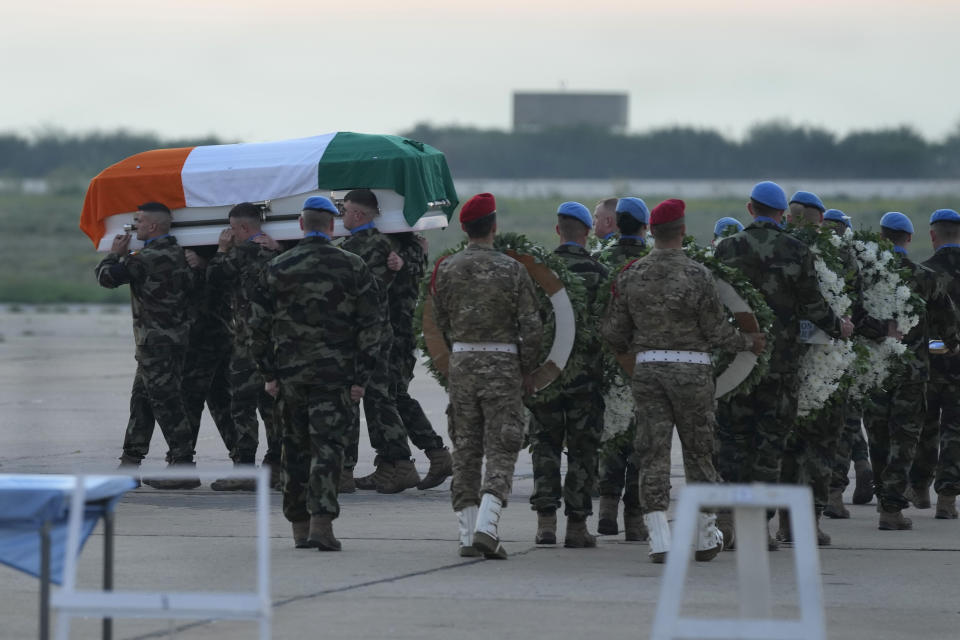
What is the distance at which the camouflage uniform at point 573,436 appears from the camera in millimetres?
9172

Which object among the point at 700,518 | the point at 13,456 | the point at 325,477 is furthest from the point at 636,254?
the point at 13,456

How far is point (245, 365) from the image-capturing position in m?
11.6

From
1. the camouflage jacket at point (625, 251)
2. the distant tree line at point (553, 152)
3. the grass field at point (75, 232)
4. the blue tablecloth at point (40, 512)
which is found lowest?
the grass field at point (75, 232)

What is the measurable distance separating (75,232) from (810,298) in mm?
60801

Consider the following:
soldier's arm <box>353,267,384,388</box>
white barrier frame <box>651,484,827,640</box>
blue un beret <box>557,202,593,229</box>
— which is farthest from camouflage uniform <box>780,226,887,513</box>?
white barrier frame <box>651,484,827,640</box>

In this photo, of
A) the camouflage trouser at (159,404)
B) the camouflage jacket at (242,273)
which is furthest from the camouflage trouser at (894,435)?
the camouflage trouser at (159,404)

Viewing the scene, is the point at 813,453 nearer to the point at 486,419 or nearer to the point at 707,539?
the point at 707,539

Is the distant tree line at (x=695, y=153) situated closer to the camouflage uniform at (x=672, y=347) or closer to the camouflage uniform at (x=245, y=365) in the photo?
the camouflage uniform at (x=245, y=365)

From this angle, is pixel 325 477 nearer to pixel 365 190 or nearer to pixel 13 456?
pixel 365 190

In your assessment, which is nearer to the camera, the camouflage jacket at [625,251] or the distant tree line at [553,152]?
the camouflage jacket at [625,251]

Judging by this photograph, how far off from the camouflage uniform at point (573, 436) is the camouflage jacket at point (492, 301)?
1.35 ft

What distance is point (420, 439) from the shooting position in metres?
12.0

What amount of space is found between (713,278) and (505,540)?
2.08 meters

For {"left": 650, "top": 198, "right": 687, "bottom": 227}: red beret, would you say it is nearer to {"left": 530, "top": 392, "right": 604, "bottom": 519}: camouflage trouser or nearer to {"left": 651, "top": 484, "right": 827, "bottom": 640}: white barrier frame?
{"left": 530, "top": 392, "right": 604, "bottom": 519}: camouflage trouser
